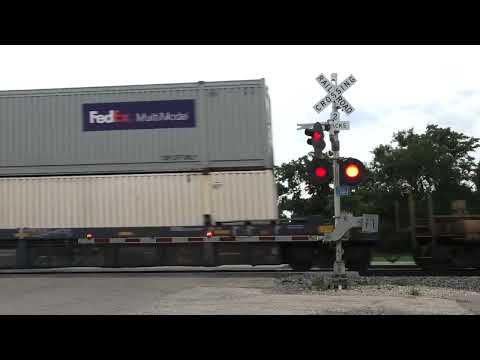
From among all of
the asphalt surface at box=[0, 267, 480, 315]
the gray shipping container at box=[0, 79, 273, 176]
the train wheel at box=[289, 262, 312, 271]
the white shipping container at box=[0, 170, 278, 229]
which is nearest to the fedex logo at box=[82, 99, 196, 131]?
the gray shipping container at box=[0, 79, 273, 176]

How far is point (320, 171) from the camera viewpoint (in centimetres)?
1086

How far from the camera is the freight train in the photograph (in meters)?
14.4

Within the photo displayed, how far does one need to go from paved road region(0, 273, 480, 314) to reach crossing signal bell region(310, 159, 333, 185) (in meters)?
2.34

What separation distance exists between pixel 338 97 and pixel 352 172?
161cm

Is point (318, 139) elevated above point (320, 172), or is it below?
above

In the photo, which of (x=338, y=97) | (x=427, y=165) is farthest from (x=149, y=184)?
(x=427, y=165)

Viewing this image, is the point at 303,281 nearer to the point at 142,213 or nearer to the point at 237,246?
the point at 237,246

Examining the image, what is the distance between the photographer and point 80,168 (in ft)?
50.2

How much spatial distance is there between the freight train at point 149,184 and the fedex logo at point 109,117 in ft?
0.09

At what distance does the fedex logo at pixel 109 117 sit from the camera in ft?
49.5

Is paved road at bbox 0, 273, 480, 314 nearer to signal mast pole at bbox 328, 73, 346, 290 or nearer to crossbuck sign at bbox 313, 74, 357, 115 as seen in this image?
signal mast pole at bbox 328, 73, 346, 290

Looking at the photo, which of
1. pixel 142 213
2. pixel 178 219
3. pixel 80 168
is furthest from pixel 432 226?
pixel 80 168

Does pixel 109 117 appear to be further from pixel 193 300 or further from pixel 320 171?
pixel 193 300

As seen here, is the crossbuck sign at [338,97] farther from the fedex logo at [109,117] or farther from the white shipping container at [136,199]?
the fedex logo at [109,117]
